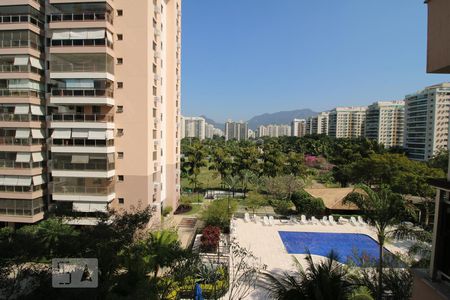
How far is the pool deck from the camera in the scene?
17.3 m

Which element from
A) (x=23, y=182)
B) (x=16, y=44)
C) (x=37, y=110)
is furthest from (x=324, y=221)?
(x=16, y=44)

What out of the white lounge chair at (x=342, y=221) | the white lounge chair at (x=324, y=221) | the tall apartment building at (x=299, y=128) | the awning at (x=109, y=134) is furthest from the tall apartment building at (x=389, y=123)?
the awning at (x=109, y=134)

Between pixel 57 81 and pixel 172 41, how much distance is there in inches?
428

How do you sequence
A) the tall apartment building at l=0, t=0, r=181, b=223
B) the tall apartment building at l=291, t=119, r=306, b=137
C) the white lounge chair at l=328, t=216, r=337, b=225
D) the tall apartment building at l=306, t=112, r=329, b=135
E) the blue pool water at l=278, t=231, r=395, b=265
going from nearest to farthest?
the tall apartment building at l=0, t=0, r=181, b=223
the blue pool water at l=278, t=231, r=395, b=265
the white lounge chair at l=328, t=216, r=337, b=225
the tall apartment building at l=306, t=112, r=329, b=135
the tall apartment building at l=291, t=119, r=306, b=137

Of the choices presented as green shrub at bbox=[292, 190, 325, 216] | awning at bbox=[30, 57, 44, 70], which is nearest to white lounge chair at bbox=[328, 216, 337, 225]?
green shrub at bbox=[292, 190, 325, 216]

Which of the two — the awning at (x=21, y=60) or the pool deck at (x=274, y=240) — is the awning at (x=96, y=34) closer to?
the awning at (x=21, y=60)

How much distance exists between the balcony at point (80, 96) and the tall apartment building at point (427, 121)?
74.7 m

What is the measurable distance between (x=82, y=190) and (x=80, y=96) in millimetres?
6413

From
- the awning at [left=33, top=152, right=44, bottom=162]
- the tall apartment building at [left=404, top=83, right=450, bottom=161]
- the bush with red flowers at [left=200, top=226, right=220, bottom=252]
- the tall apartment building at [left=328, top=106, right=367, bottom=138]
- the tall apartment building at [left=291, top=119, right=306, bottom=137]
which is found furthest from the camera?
the tall apartment building at [left=291, top=119, right=306, bottom=137]

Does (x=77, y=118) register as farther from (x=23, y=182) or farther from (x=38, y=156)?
(x=23, y=182)

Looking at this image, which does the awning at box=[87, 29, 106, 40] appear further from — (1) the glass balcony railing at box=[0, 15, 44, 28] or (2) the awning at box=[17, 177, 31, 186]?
(2) the awning at box=[17, 177, 31, 186]

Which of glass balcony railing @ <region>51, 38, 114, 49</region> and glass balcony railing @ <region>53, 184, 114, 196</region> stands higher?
glass balcony railing @ <region>51, 38, 114, 49</region>

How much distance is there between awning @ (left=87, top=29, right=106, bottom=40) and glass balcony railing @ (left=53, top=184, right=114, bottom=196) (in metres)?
9.92

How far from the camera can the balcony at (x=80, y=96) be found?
57.8ft
